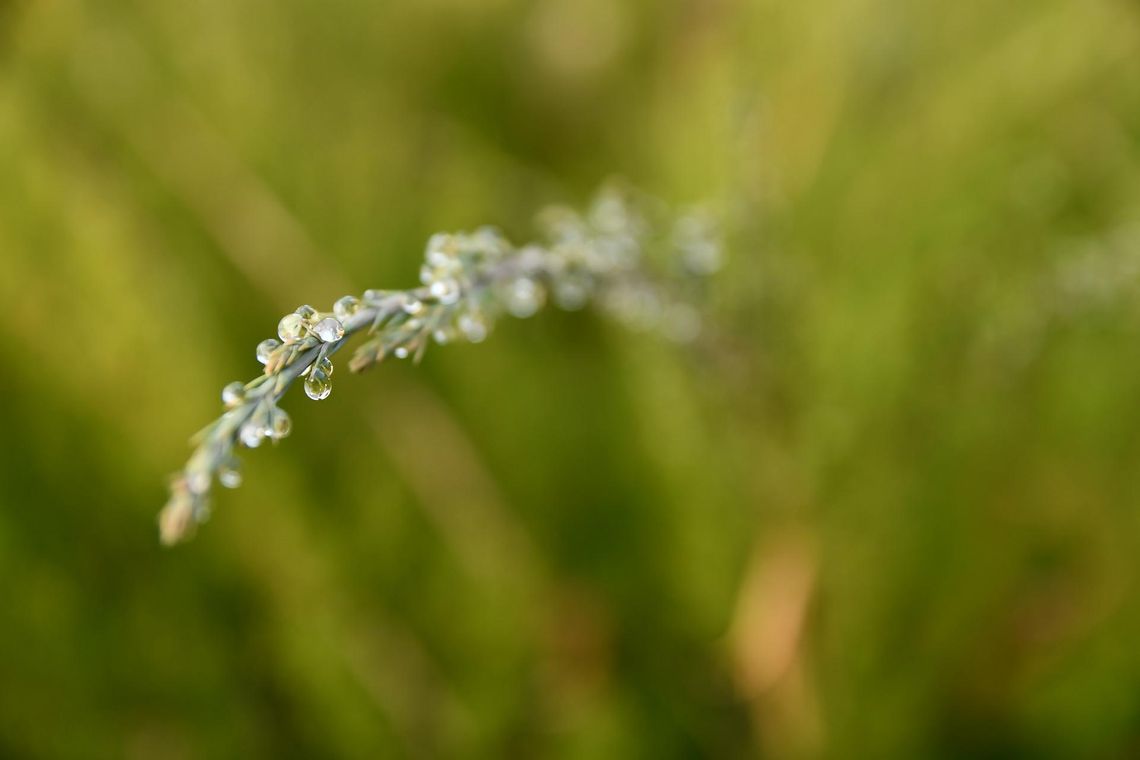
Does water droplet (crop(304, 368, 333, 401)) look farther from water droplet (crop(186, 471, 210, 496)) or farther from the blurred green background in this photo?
the blurred green background

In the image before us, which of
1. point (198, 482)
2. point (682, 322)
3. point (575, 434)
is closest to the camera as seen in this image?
point (198, 482)

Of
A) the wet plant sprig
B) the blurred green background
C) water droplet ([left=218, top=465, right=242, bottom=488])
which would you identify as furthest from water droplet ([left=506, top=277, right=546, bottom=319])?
the blurred green background

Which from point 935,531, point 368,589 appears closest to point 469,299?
point 368,589

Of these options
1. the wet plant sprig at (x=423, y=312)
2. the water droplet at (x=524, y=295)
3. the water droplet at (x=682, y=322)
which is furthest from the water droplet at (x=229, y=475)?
the water droplet at (x=682, y=322)

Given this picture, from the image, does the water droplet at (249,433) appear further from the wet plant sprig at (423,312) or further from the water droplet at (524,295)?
the water droplet at (524,295)

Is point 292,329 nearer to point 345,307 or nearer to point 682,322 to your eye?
point 345,307

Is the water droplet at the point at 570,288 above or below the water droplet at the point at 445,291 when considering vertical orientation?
above

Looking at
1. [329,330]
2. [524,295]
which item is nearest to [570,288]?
[524,295]

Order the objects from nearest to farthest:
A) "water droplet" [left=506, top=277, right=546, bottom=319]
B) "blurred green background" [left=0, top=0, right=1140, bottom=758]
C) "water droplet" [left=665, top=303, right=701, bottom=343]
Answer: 1. "water droplet" [left=506, top=277, right=546, bottom=319]
2. "water droplet" [left=665, top=303, right=701, bottom=343]
3. "blurred green background" [left=0, top=0, right=1140, bottom=758]
